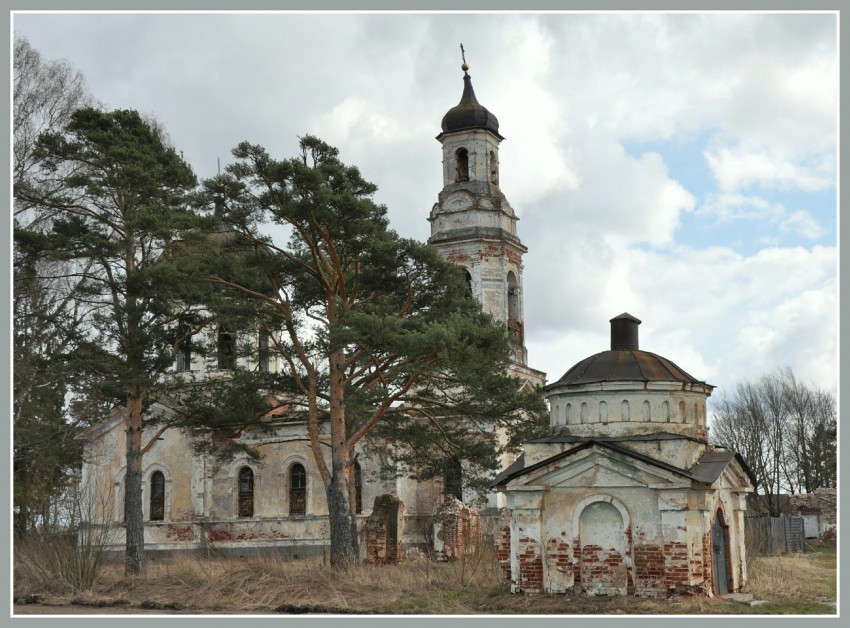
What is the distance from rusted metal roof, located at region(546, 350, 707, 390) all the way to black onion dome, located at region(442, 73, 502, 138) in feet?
54.7

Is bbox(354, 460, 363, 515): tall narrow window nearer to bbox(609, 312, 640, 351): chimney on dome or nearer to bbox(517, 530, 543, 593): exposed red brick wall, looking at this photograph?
bbox(609, 312, 640, 351): chimney on dome

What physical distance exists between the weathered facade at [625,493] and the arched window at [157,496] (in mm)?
20474

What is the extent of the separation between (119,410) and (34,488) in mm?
8569

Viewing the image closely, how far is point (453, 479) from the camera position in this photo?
98.2 ft

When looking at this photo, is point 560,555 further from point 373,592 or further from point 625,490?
point 373,592

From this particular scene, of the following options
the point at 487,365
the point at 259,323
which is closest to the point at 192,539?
the point at 259,323

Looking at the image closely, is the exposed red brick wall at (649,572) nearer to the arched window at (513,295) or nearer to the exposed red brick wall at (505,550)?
the exposed red brick wall at (505,550)

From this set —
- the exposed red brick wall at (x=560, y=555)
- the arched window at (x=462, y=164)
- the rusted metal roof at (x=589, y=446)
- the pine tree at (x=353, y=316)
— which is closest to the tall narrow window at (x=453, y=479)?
the pine tree at (x=353, y=316)

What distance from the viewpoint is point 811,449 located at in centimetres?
4566

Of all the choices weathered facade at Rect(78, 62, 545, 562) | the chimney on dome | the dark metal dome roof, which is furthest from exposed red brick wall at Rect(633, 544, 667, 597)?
weathered facade at Rect(78, 62, 545, 562)

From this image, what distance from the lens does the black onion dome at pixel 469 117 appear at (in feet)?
116

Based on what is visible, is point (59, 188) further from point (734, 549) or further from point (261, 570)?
point (734, 549)

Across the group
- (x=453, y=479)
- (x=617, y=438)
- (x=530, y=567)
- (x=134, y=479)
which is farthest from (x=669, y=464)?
(x=134, y=479)

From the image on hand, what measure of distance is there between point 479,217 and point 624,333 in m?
15.2
